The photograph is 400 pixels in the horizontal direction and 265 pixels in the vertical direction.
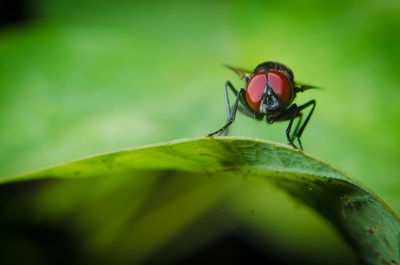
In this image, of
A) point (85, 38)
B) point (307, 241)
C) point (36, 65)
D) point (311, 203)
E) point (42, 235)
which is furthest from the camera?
point (85, 38)

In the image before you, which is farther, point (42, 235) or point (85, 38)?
point (85, 38)

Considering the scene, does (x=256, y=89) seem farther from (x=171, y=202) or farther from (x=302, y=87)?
(x=171, y=202)

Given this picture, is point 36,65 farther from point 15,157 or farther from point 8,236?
point 8,236

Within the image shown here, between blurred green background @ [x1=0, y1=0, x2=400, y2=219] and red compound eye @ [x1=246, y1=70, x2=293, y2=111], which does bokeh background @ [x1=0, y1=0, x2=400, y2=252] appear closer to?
blurred green background @ [x1=0, y1=0, x2=400, y2=219]

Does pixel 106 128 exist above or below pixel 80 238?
above

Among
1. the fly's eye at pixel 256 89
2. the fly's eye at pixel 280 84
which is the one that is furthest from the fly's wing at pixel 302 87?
the fly's eye at pixel 256 89

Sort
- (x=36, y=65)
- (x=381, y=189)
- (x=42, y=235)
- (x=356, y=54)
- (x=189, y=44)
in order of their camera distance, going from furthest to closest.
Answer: (x=189, y=44) < (x=36, y=65) < (x=356, y=54) < (x=42, y=235) < (x=381, y=189)

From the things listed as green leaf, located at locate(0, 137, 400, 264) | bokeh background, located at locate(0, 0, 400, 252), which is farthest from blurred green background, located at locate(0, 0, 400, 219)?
green leaf, located at locate(0, 137, 400, 264)

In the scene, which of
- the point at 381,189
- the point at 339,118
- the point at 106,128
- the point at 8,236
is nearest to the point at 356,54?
the point at 339,118

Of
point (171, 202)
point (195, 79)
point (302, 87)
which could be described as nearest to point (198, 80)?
point (195, 79)
